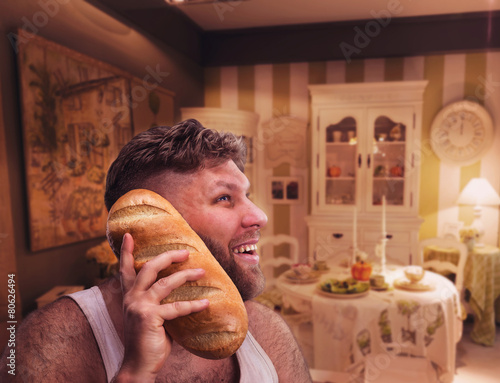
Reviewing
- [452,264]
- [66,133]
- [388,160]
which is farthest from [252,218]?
[388,160]

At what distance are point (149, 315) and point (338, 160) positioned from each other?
3.64 meters

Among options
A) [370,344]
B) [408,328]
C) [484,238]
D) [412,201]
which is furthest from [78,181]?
[484,238]

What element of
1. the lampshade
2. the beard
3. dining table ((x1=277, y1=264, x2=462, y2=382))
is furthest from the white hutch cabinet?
the beard

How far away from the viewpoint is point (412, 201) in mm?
3625

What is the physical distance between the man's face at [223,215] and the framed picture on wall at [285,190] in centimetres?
372

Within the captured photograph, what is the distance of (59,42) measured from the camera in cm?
197

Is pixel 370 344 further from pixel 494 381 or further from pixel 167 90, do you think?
pixel 167 90

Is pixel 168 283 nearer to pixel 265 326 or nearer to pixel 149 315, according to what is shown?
pixel 149 315

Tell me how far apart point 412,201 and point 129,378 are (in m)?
3.70

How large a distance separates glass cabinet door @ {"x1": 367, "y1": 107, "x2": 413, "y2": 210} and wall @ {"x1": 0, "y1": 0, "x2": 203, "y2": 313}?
2432 millimetres

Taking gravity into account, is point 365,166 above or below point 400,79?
below
